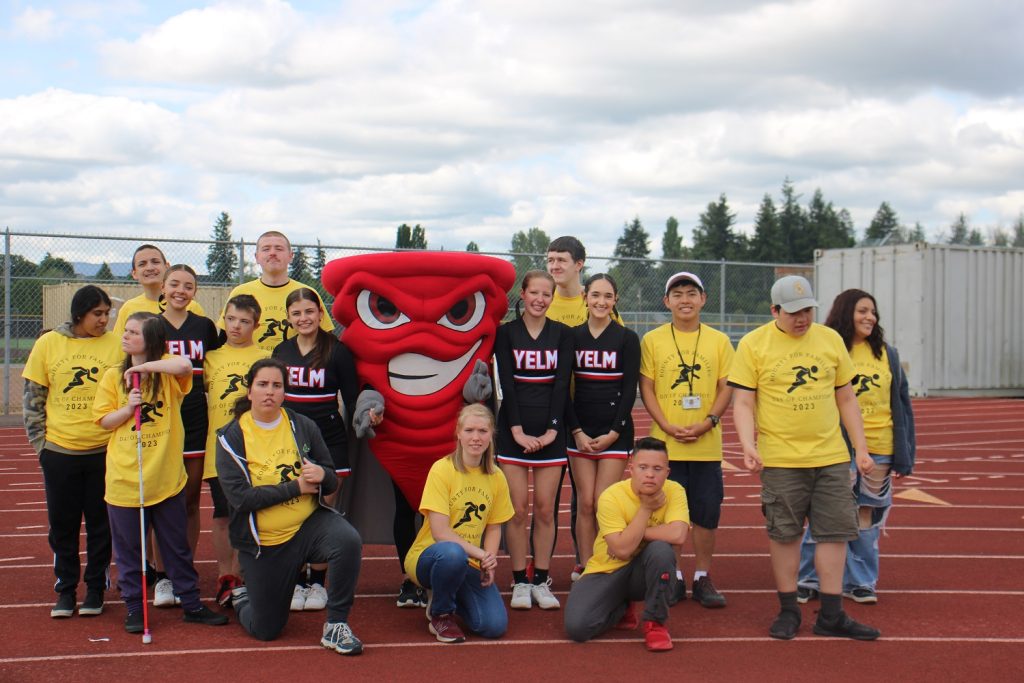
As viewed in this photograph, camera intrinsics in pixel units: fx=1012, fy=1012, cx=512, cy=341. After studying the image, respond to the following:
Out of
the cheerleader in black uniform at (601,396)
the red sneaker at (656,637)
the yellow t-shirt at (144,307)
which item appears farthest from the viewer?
the yellow t-shirt at (144,307)

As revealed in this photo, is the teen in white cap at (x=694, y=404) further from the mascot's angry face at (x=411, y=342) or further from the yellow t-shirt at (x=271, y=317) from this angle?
the yellow t-shirt at (x=271, y=317)

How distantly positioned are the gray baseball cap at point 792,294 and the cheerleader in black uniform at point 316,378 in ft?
7.24

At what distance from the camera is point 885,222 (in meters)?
66.1

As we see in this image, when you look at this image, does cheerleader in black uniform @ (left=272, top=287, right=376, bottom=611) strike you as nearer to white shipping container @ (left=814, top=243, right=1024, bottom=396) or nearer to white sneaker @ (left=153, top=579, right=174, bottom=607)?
white sneaker @ (left=153, top=579, right=174, bottom=607)

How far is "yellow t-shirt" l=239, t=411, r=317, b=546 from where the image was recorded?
189 inches

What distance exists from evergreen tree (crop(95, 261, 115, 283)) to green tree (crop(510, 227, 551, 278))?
5367 millimetres

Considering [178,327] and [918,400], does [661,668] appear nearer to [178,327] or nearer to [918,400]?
[178,327]

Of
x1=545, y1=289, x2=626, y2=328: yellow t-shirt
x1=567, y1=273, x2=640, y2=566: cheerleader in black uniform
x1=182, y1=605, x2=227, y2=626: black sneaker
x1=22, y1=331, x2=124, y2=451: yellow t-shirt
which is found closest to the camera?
x1=182, y1=605, x2=227, y2=626: black sneaker

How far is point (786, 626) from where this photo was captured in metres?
4.87

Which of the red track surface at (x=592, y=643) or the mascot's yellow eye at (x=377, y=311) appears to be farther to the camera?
the mascot's yellow eye at (x=377, y=311)

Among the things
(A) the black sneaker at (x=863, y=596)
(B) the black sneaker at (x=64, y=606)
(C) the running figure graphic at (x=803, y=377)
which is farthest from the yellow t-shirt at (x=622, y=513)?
(B) the black sneaker at (x=64, y=606)

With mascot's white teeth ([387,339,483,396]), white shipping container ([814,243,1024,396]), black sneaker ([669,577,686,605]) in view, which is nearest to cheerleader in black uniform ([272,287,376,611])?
mascot's white teeth ([387,339,483,396])

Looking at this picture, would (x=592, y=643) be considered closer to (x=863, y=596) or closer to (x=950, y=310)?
(x=863, y=596)

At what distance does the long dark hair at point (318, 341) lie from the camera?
5258 mm
